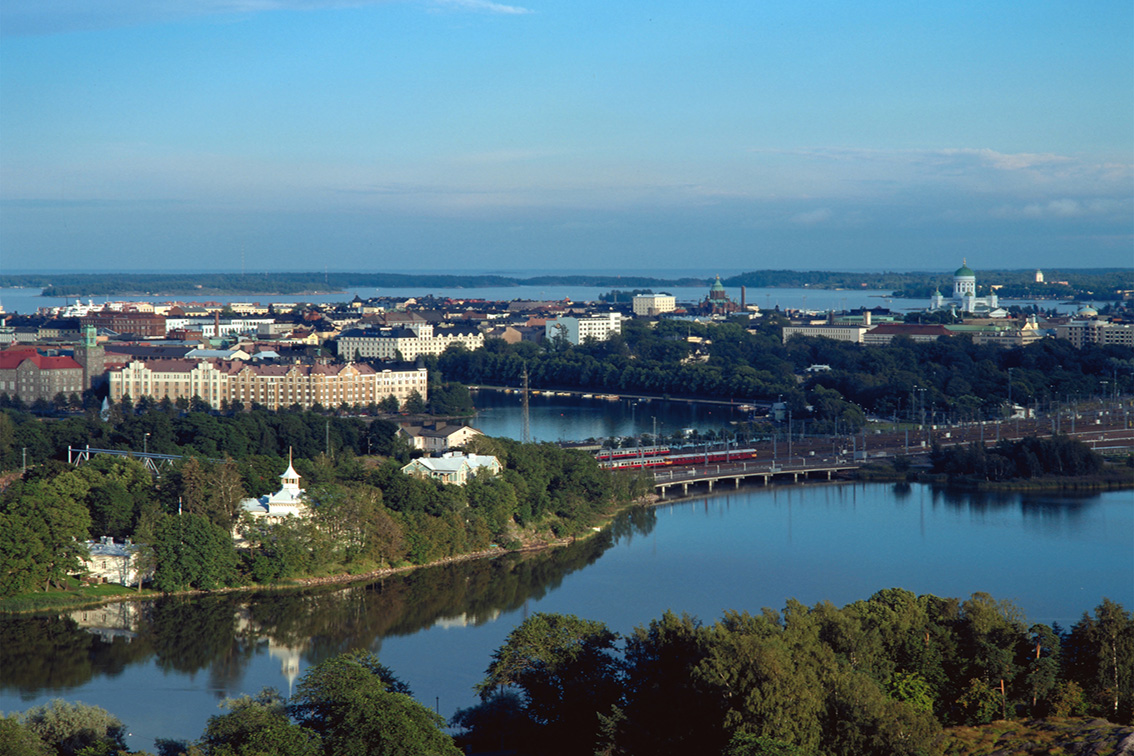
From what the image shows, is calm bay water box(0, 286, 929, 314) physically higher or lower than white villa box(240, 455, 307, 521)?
higher

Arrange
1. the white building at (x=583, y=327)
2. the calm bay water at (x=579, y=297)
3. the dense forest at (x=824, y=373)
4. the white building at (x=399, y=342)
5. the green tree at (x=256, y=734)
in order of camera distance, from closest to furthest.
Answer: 1. the green tree at (x=256, y=734)
2. the dense forest at (x=824, y=373)
3. the white building at (x=399, y=342)
4. the white building at (x=583, y=327)
5. the calm bay water at (x=579, y=297)

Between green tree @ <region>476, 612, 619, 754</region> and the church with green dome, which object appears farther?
the church with green dome

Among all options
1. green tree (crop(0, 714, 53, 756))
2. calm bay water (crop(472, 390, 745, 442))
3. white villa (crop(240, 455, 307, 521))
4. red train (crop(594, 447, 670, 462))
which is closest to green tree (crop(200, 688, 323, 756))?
green tree (crop(0, 714, 53, 756))

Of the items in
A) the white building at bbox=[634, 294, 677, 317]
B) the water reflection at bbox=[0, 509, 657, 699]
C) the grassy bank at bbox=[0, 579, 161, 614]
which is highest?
the white building at bbox=[634, 294, 677, 317]

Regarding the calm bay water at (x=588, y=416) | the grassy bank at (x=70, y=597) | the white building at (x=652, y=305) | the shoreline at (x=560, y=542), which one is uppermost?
the white building at (x=652, y=305)

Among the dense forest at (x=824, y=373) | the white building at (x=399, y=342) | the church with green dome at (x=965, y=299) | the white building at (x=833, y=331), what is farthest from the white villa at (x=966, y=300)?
the white building at (x=399, y=342)

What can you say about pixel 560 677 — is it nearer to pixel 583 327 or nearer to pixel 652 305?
pixel 583 327

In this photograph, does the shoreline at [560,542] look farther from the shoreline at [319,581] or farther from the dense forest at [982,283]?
the dense forest at [982,283]

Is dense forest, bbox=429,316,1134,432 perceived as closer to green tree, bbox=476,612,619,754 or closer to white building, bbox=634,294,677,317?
white building, bbox=634,294,677,317

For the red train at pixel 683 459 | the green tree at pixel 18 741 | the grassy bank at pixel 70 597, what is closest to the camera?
the green tree at pixel 18 741
